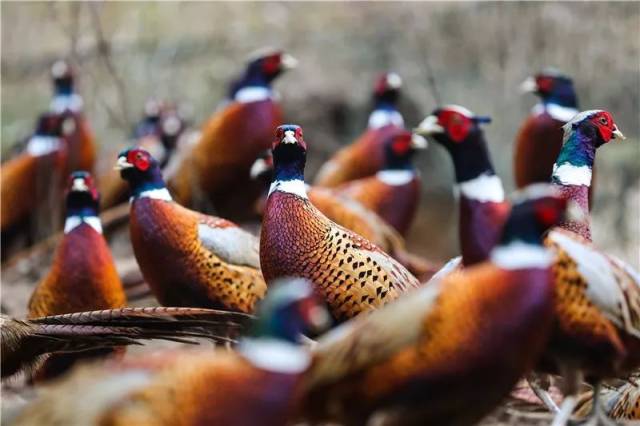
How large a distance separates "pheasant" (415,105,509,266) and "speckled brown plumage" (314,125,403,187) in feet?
13.1

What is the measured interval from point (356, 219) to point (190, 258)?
1761 mm

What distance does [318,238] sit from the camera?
455 centimetres

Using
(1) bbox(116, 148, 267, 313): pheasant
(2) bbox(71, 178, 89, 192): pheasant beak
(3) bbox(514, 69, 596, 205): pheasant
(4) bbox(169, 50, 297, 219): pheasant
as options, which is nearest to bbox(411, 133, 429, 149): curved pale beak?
(3) bbox(514, 69, 596, 205): pheasant

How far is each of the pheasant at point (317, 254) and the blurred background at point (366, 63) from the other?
4.29m

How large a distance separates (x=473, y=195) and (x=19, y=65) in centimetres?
1013

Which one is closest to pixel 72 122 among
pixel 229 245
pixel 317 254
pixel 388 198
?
pixel 388 198

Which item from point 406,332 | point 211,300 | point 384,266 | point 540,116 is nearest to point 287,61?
point 540,116

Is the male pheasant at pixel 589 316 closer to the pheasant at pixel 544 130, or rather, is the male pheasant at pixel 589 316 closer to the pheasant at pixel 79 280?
the pheasant at pixel 79 280

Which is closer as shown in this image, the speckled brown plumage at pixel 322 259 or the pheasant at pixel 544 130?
the speckled brown plumage at pixel 322 259

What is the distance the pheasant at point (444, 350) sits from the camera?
9.87ft

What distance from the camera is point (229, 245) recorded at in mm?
5496

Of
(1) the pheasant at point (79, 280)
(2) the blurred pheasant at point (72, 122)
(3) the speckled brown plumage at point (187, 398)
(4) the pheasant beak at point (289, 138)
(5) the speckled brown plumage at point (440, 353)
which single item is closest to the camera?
(3) the speckled brown plumage at point (187, 398)

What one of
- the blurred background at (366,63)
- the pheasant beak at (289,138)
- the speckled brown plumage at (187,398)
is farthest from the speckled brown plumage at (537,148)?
the speckled brown plumage at (187,398)

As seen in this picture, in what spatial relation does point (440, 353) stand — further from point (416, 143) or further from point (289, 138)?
point (416, 143)
